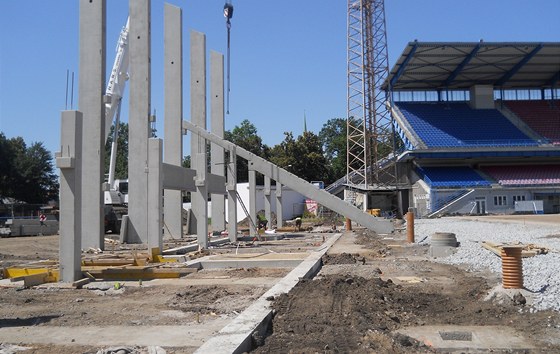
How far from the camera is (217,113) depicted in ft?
111

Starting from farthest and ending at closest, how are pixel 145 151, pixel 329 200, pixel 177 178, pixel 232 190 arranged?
pixel 232 190 < pixel 177 178 < pixel 145 151 < pixel 329 200

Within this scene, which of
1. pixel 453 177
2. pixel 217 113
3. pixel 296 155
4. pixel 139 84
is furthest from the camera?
pixel 296 155

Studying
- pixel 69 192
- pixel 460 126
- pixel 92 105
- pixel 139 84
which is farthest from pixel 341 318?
pixel 460 126

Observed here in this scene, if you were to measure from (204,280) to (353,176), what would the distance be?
54.1 metres

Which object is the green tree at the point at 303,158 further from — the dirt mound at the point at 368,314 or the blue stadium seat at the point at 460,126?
the dirt mound at the point at 368,314

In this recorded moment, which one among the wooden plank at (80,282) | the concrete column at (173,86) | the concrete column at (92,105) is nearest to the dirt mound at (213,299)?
the wooden plank at (80,282)

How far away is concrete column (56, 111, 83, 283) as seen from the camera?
11.4 m

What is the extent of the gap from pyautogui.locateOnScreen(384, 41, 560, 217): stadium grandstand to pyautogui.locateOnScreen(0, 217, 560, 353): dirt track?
Result: 46.0 m

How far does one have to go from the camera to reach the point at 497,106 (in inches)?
2653

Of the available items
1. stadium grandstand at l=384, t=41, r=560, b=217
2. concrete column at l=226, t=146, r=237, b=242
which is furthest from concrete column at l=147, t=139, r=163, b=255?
stadium grandstand at l=384, t=41, r=560, b=217

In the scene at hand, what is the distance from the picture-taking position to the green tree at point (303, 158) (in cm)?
7894

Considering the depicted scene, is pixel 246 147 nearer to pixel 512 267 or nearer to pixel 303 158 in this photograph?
pixel 303 158

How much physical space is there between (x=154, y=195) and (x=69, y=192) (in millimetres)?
5936

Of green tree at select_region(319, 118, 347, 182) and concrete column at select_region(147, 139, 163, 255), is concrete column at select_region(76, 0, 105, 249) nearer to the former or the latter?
concrete column at select_region(147, 139, 163, 255)
